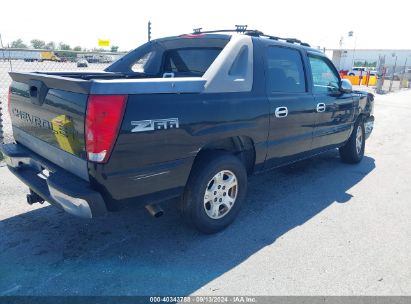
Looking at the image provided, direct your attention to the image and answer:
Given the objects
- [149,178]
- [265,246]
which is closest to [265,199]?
[265,246]

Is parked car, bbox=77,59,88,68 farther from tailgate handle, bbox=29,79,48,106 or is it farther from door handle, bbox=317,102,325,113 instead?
door handle, bbox=317,102,325,113

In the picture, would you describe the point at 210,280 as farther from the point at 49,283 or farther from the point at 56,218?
the point at 56,218

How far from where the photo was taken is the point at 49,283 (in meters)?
2.56

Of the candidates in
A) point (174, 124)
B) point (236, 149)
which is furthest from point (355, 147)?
point (174, 124)

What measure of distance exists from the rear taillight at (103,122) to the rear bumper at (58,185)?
0.29 meters

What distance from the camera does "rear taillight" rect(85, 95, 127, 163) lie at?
2.30 meters

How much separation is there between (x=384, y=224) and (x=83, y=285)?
126 inches

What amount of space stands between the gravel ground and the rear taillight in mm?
570

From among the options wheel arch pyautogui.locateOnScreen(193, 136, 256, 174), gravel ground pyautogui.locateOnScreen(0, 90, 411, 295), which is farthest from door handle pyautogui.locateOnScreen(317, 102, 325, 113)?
wheel arch pyautogui.locateOnScreen(193, 136, 256, 174)

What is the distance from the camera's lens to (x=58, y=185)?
98.2 inches

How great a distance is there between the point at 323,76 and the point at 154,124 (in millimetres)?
3270

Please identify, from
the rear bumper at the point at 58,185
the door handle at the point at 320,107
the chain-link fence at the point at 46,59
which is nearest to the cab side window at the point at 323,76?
the door handle at the point at 320,107

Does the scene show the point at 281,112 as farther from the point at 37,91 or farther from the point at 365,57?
the point at 365,57

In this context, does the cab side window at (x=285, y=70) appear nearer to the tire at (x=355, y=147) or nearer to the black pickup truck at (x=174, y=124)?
the black pickup truck at (x=174, y=124)
